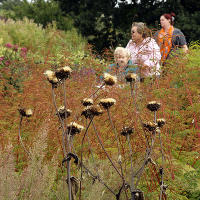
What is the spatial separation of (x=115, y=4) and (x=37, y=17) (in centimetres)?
533

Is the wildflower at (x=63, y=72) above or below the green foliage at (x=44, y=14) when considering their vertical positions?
above

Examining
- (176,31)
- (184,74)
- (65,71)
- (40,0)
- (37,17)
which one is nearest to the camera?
(65,71)

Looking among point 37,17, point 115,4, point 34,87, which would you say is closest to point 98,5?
point 115,4

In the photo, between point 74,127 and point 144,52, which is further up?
point 144,52

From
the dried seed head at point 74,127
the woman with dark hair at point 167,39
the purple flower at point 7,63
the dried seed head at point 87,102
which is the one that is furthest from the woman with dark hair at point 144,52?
the purple flower at point 7,63

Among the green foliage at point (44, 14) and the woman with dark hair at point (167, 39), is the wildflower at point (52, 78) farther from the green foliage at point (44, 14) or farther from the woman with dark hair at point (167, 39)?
the green foliage at point (44, 14)

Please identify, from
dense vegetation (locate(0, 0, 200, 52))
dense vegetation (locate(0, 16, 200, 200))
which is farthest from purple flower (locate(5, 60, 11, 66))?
dense vegetation (locate(0, 0, 200, 52))

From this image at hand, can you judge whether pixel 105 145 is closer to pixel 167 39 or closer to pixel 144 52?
pixel 144 52

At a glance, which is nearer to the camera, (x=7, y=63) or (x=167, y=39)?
(x=167, y=39)

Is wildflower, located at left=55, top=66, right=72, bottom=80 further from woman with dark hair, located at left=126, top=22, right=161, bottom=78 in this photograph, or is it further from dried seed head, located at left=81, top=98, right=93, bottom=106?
woman with dark hair, located at left=126, top=22, right=161, bottom=78

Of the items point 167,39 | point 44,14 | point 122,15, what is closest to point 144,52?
point 167,39

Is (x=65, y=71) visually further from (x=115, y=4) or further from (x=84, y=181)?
(x=115, y=4)

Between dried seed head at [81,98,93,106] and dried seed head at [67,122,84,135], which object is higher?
dried seed head at [81,98,93,106]

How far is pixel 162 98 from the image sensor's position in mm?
2697
